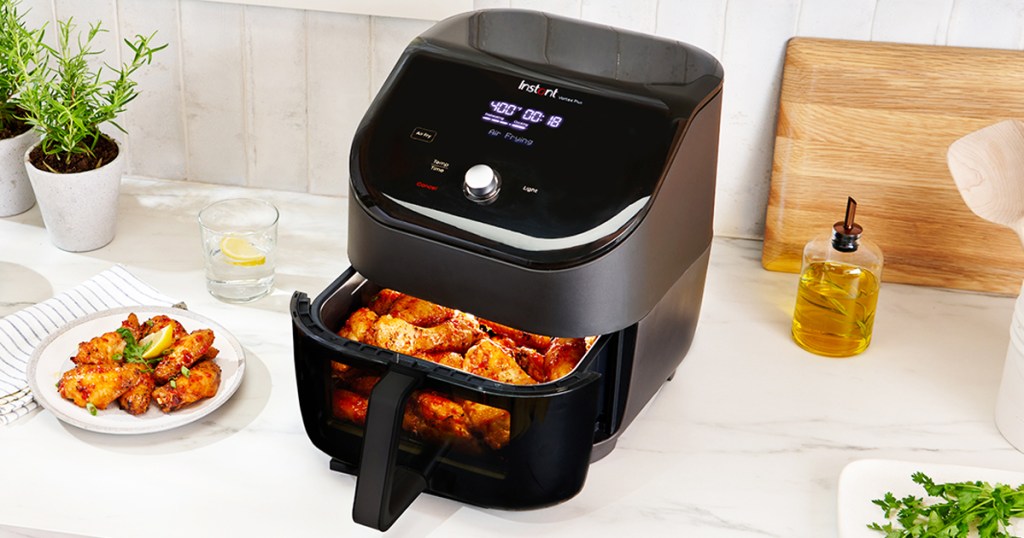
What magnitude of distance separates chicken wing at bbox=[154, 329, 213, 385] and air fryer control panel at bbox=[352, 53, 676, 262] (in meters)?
0.28

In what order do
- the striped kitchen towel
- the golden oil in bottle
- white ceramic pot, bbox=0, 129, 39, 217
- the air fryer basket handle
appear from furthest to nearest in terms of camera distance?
1. white ceramic pot, bbox=0, 129, 39, 217
2. the golden oil in bottle
3. the striped kitchen towel
4. the air fryer basket handle

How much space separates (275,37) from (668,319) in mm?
706

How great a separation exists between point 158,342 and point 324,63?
1.61 feet

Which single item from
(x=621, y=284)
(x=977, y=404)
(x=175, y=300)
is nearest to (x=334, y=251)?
(x=175, y=300)

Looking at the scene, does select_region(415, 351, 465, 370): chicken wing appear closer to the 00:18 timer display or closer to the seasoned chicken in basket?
the seasoned chicken in basket

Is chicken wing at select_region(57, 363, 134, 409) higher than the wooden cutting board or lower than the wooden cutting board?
lower

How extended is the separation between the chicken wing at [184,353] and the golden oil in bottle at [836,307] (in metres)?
0.67

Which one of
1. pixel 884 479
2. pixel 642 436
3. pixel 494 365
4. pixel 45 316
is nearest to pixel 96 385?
pixel 45 316

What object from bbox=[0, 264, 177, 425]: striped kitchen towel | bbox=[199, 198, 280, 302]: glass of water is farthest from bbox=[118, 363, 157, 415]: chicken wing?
bbox=[199, 198, 280, 302]: glass of water

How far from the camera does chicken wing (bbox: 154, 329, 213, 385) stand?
1.14 metres

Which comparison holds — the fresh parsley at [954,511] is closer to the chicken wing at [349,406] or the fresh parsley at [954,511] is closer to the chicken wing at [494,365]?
the chicken wing at [494,365]

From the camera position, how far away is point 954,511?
100 cm

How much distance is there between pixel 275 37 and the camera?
148 centimetres

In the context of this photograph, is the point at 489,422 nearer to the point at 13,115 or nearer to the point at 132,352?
the point at 132,352
